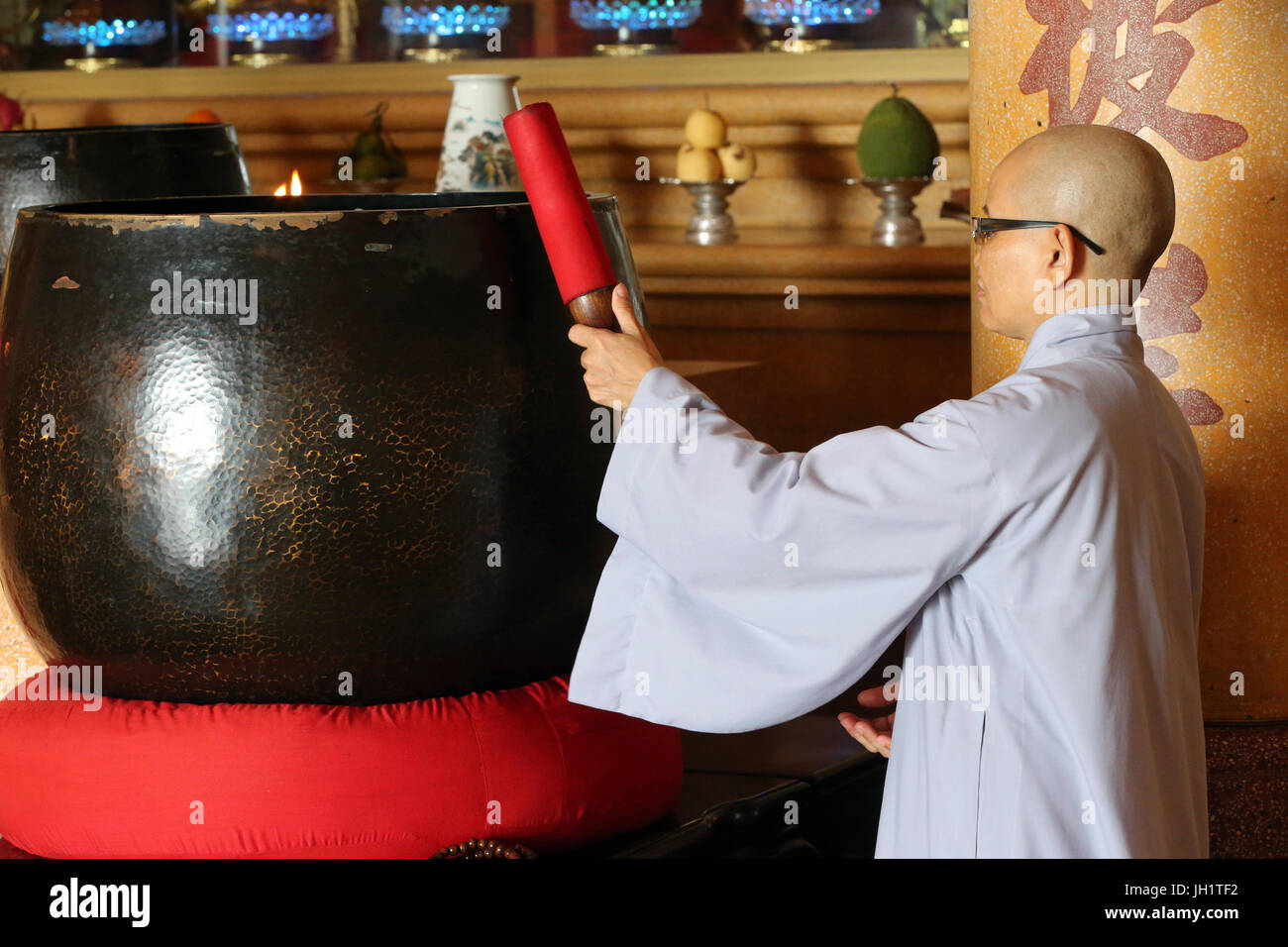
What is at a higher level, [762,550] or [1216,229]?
[1216,229]

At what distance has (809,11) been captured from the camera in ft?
9.75

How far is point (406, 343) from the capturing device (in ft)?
3.90

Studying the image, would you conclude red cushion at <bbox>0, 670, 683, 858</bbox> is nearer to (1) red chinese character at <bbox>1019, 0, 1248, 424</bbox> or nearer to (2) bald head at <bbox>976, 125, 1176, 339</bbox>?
(2) bald head at <bbox>976, 125, 1176, 339</bbox>

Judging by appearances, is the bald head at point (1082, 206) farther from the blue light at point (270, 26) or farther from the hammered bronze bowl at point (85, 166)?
the blue light at point (270, 26)

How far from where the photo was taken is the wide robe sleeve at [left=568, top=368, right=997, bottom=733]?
103 cm

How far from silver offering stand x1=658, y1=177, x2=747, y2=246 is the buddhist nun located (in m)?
1.61

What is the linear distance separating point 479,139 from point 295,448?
5.45ft

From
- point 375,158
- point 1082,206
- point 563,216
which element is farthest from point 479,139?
point 1082,206

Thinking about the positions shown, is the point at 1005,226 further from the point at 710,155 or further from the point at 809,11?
the point at 809,11

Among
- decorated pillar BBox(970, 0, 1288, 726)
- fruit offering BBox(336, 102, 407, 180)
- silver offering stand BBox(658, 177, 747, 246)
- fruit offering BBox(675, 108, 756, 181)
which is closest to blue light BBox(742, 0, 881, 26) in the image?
fruit offering BBox(675, 108, 756, 181)

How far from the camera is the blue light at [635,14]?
3098 millimetres

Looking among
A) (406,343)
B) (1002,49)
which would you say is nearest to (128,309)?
(406,343)

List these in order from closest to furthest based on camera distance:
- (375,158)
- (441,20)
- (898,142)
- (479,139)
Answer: (898,142) < (479,139) < (375,158) < (441,20)

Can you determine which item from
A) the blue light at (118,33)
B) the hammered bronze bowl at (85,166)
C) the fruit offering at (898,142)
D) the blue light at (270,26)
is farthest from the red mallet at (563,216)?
the blue light at (118,33)
